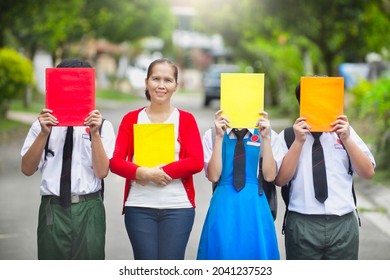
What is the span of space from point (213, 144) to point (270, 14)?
53.7 feet

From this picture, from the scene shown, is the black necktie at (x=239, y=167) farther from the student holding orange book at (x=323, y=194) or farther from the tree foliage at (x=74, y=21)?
the tree foliage at (x=74, y=21)

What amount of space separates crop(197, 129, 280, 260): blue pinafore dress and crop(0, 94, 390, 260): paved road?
7.94ft

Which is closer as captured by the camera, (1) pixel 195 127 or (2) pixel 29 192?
(1) pixel 195 127

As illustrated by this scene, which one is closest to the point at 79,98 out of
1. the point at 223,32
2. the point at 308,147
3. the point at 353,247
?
the point at 308,147

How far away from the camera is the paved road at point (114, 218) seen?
6.77 meters

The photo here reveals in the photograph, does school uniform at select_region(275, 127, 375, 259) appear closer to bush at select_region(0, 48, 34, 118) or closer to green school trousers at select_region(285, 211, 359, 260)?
green school trousers at select_region(285, 211, 359, 260)

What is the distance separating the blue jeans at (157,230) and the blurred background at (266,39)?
1.13 m

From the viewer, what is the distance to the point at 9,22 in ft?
65.0

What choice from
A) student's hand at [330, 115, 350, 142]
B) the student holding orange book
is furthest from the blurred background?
student's hand at [330, 115, 350, 142]

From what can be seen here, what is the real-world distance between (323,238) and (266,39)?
25834 millimetres

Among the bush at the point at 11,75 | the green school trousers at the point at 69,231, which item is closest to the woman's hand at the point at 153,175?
the green school trousers at the point at 69,231

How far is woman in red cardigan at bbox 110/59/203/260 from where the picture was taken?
393 centimetres

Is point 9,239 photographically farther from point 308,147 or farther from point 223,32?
point 223,32

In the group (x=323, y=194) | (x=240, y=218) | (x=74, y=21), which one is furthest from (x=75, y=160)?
(x=74, y=21)
